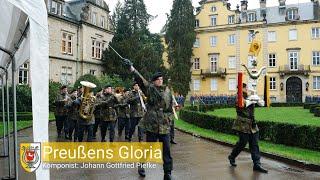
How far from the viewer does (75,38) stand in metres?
41.8

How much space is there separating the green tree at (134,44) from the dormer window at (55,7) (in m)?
7.49

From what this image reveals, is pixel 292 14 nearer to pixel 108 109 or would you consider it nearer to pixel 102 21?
pixel 102 21

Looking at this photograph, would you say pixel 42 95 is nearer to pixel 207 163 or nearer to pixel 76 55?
pixel 207 163

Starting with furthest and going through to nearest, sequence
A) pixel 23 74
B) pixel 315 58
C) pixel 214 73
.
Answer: pixel 214 73 < pixel 315 58 < pixel 23 74

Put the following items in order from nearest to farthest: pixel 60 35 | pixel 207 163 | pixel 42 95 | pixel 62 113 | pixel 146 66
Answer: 1. pixel 42 95
2. pixel 207 163
3. pixel 62 113
4. pixel 60 35
5. pixel 146 66

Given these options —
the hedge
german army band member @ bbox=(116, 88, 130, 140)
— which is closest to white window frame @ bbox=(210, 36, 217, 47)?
the hedge

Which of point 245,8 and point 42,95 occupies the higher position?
point 245,8

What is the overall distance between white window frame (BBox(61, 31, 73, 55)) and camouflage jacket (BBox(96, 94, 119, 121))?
92.7 ft

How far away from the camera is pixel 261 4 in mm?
60094

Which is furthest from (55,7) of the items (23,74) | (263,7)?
(263,7)

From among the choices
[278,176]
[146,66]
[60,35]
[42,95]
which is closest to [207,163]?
[278,176]

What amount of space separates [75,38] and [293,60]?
31.1 m

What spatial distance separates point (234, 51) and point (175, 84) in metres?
11.4

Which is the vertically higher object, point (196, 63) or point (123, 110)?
point (196, 63)
